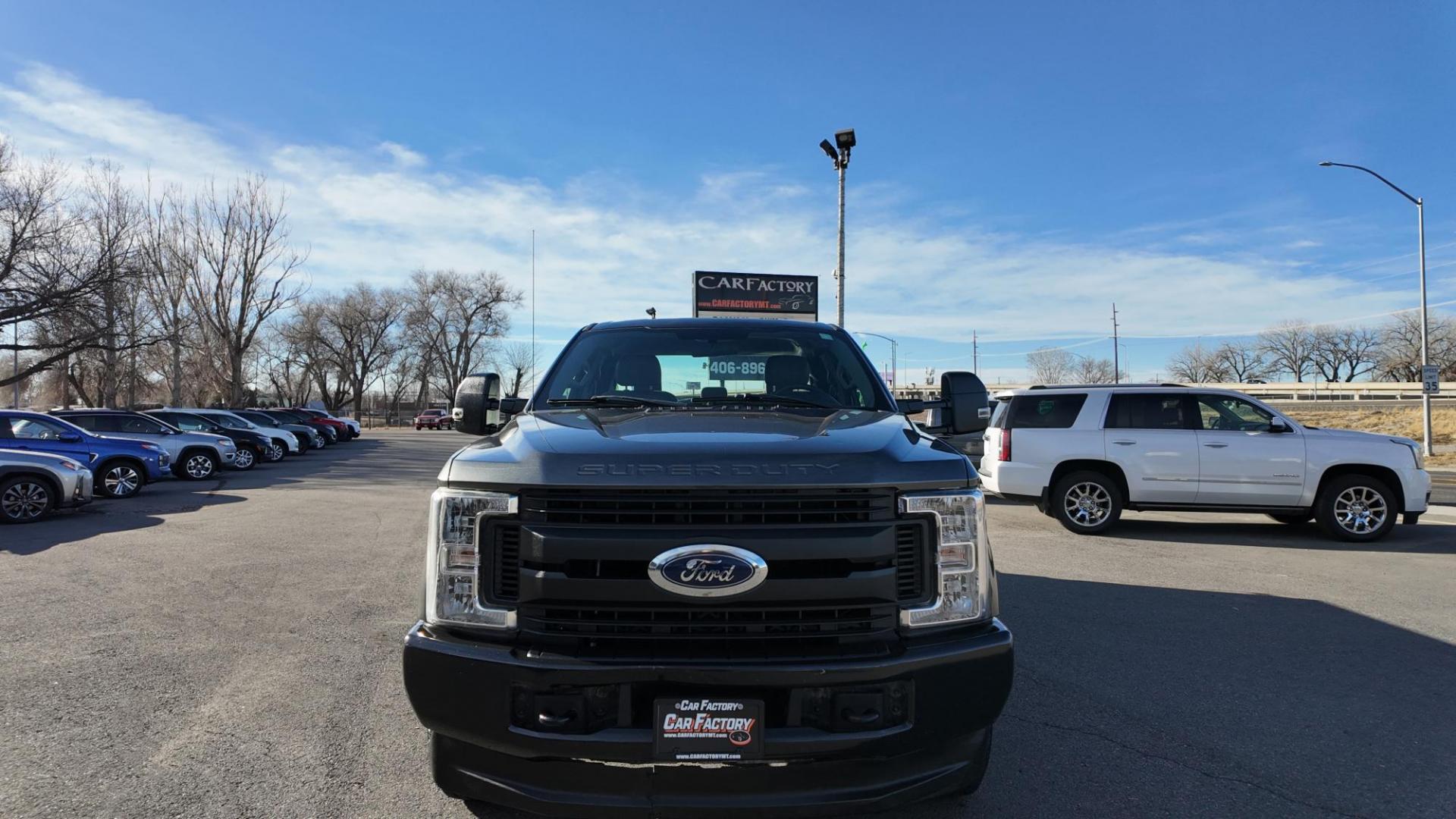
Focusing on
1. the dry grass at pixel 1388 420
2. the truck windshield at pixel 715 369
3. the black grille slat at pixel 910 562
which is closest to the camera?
the black grille slat at pixel 910 562

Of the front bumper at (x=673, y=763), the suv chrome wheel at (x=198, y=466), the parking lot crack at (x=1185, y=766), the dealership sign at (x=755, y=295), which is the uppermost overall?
the dealership sign at (x=755, y=295)

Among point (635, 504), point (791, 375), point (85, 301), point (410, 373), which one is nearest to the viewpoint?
point (635, 504)

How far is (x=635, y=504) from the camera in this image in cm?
245

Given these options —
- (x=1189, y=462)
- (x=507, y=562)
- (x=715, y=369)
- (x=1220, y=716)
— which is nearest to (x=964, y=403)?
(x=715, y=369)

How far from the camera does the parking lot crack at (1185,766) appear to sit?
3.11m

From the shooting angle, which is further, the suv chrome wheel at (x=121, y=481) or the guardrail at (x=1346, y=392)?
the guardrail at (x=1346, y=392)

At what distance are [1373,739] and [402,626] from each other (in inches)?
213

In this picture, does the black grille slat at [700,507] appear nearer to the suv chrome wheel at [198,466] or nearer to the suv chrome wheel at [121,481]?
the suv chrome wheel at [121,481]

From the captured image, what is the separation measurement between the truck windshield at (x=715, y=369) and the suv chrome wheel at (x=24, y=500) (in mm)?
10673

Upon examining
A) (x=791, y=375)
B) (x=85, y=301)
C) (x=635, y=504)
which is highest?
(x=85, y=301)

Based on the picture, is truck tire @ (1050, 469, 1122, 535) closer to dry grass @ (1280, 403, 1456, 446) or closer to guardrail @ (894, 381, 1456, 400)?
dry grass @ (1280, 403, 1456, 446)

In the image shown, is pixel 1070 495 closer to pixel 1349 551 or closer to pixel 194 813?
pixel 1349 551

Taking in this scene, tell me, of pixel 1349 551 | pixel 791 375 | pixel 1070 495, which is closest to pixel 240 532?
pixel 791 375

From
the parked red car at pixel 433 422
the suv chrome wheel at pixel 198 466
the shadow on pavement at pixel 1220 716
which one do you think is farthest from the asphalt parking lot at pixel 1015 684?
the parked red car at pixel 433 422
